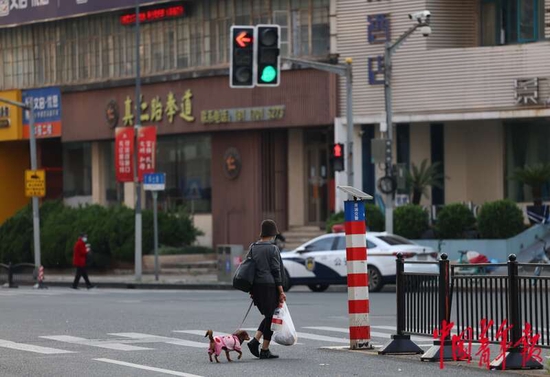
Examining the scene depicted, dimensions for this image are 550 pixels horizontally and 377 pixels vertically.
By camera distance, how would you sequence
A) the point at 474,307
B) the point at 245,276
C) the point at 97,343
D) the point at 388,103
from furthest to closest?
the point at 388,103, the point at 97,343, the point at 245,276, the point at 474,307

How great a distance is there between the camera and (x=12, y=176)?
61312mm

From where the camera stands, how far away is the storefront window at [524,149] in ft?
143

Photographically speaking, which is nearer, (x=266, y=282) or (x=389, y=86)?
(x=266, y=282)

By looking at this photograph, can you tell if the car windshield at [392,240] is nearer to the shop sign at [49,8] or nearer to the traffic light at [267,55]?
the traffic light at [267,55]

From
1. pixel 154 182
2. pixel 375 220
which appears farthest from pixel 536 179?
pixel 154 182

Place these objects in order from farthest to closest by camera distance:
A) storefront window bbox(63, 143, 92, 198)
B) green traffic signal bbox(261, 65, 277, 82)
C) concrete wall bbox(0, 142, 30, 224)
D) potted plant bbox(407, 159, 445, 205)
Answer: concrete wall bbox(0, 142, 30, 224), storefront window bbox(63, 143, 92, 198), potted plant bbox(407, 159, 445, 205), green traffic signal bbox(261, 65, 277, 82)

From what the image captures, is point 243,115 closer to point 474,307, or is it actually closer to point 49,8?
point 49,8

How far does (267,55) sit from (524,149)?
16.9 meters

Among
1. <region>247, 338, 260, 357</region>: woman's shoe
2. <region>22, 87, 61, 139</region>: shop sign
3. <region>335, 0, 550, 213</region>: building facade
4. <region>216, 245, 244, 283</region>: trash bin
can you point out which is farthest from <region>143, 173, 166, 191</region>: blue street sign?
<region>247, 338, 260, 357</region>: woman's shoe

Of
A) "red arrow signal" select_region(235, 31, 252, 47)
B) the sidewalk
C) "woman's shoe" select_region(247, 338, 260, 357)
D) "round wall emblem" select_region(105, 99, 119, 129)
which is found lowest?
the sidewalk

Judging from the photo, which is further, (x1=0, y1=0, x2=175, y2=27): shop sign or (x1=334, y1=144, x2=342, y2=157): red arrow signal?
(x1=0, y1=0, x2=175, y2=27): shop sign

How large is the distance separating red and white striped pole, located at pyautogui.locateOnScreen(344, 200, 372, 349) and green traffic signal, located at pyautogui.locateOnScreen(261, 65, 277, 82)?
460 inches

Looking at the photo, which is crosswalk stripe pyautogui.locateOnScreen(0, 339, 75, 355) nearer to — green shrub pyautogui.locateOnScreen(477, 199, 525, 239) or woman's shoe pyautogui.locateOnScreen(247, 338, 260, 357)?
woman's shoe pyautogui.locateOnScreen(247, 338, 260, 357)

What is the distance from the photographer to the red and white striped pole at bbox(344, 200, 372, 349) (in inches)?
677
